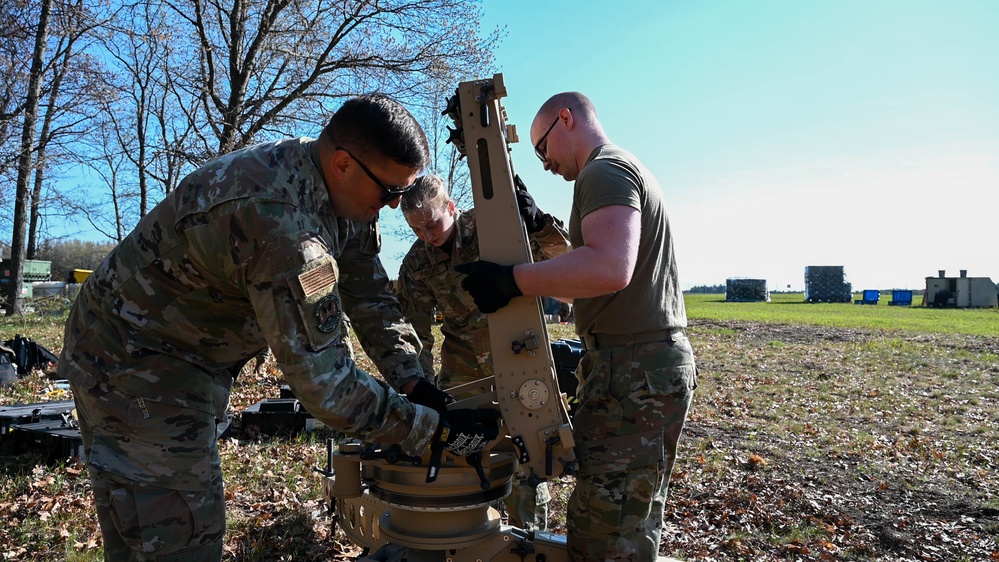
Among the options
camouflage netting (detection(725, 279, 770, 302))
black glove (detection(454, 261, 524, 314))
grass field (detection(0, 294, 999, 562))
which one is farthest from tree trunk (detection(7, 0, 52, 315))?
camouflage netting (detection(725, 279, 770, 302))

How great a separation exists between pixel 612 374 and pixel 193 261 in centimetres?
174

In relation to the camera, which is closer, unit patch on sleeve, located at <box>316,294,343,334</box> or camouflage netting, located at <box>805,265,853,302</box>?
unit patch on sleeve, located at <box>316,294,343,334</box>

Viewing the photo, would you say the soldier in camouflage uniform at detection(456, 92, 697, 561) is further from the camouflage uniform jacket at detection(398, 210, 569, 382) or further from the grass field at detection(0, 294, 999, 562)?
the grass field at detection(0, 294, 999, 562)

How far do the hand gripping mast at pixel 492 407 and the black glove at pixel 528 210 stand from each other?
556mm

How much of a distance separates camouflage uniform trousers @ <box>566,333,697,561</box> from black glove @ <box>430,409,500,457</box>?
446mm

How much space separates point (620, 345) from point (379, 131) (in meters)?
1.37

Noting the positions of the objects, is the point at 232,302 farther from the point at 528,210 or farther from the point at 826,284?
the point at 826,284

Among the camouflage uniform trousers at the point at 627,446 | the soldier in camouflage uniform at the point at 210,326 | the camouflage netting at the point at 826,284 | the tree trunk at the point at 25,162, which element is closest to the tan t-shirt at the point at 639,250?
the camouflage uniform trousers at the point at 627,446

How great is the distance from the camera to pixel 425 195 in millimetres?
4473

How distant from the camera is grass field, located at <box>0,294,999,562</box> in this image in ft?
15.0

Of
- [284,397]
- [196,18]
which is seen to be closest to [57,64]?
[196,18]

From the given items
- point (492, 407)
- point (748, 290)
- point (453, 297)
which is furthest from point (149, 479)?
point (748, 290)

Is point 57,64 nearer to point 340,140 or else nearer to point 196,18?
point 196,18

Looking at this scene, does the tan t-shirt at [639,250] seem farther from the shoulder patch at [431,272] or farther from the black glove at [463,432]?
the shoulder patch at [431,272]
